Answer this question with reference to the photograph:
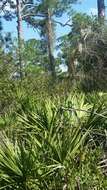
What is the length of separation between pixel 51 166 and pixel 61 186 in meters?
0.20

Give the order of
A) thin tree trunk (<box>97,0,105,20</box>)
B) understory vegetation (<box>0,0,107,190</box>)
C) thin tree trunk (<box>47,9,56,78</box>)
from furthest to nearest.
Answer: thin tree trunk (<box>47,9,56,78</box>)
thin tree trunk (<box>97,0,105,20</box>)
understory vegetation (<box>0,0,107,190</box>)

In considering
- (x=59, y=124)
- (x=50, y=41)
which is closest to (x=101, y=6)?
(x=50, y=41)

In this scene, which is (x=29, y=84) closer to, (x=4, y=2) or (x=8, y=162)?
(x=8, y=162)

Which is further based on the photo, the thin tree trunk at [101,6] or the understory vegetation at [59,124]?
the thin tree trunk at [101,6]

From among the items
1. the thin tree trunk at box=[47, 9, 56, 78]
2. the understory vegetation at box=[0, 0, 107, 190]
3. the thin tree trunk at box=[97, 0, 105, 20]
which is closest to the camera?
the understory vegetation at box=[0, 0, 107, 190]

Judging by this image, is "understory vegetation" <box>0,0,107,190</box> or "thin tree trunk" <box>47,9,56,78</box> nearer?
"understory vegetation" <box>0,0,107,190</box>

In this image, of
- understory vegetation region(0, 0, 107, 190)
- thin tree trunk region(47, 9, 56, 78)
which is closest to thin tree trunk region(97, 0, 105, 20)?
understory vegetation region(0, 0, 107, 190)

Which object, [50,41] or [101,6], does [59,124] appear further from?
[50,41]

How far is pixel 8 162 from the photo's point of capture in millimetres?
5434

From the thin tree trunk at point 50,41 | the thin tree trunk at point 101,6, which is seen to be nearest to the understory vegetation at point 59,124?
the thin tree trunk at point 101,6

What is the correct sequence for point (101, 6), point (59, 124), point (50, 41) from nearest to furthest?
point (59, 124) → point (101, 6) → point (50, 41)

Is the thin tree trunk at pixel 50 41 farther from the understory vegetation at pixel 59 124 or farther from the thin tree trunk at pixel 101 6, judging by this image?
the understory vegetation at pixel 59 124

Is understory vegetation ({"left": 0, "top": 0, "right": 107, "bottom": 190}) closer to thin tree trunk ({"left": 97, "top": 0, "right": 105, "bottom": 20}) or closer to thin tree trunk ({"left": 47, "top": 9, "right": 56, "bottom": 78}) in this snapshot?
thin tree trunk ({"left": 97, "top": 0, "right": 105, "bottom": 20})

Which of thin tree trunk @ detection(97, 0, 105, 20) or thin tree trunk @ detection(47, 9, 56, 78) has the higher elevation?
thin tree trunk @ detection(97, 0, 105, 20)
